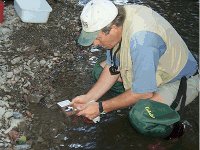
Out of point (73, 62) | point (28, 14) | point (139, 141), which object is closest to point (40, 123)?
point (139, 141)

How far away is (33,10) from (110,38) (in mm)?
2731

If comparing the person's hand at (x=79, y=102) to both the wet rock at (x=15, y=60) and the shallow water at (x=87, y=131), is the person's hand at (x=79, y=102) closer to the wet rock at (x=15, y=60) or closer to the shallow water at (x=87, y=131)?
the shallow water at (x=87, y=131)

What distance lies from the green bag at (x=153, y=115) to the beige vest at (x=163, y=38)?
28cm

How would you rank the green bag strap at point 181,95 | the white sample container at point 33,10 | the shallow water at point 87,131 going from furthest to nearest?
the white sample container at point 33,10, the shallow water at point 87,131, the green bag strap at point 181,95

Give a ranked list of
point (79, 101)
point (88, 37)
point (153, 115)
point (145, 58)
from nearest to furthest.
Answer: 1. point (145, 58)
2. point (88, 37)
3. point (153, 115)
4. point (79, 101)

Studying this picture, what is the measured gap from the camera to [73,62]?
511 centimetres

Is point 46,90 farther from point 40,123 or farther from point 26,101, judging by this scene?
point 40,123

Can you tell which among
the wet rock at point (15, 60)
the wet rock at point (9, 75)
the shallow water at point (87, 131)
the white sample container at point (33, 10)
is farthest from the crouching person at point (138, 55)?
the white sample container at point (33, 10)

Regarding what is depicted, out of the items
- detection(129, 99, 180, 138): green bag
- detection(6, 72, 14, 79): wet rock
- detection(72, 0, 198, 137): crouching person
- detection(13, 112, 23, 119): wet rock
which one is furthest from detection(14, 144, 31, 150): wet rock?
detection(6, 72, 14, 79): wet rock

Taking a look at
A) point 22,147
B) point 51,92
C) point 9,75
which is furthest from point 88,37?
point 9,75

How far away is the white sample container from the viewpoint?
561 cm

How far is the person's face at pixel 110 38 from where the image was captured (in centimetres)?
319

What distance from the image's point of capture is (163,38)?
3.28 meters

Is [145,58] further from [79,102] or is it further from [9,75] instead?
[9,75]
